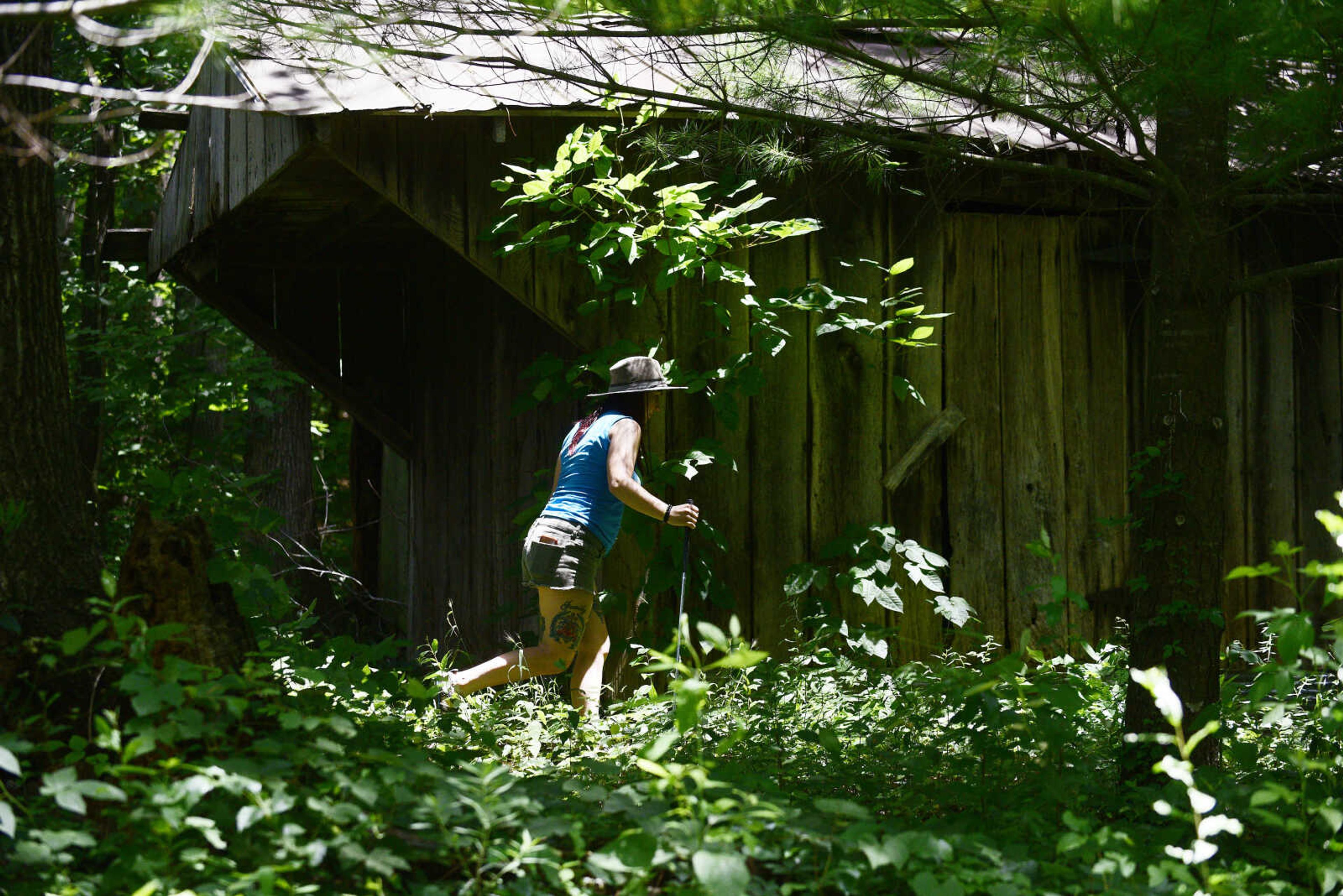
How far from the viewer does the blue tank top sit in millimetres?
5000

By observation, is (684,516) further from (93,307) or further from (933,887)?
(93,307)

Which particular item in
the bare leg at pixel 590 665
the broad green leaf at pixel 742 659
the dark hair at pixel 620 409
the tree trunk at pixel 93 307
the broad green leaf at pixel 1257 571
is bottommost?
the bare leg at pixel 590 665

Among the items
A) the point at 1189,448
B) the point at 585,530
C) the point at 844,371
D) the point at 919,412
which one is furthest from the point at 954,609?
the point at 1189,448

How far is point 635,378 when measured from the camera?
5066mm

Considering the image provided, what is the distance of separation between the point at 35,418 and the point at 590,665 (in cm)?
236

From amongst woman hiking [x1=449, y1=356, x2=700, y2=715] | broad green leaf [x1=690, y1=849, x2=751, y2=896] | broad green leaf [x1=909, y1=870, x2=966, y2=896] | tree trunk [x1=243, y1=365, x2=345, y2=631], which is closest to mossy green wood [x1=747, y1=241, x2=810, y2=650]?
woman hiking [x1=449, y1=356, x2=700, y2=715]

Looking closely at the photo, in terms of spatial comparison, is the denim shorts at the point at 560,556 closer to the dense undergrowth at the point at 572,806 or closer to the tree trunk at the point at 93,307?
the dense undergrowth at the point at 572,806

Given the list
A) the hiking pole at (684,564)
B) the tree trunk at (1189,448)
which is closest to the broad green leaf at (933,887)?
the tree trunk at (1189,448)

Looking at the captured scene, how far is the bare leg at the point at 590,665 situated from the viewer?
501 centimetres

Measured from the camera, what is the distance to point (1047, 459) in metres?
6.36

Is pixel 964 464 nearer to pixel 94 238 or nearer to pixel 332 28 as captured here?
pixel 332 28

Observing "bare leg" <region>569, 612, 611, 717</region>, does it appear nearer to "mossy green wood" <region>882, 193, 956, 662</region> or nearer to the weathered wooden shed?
the weathered wooden shed

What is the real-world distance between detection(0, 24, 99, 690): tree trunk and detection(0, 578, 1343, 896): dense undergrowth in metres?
0.39

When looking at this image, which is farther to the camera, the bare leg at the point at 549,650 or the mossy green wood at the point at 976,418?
the mossy green wood at the point at 976,418
